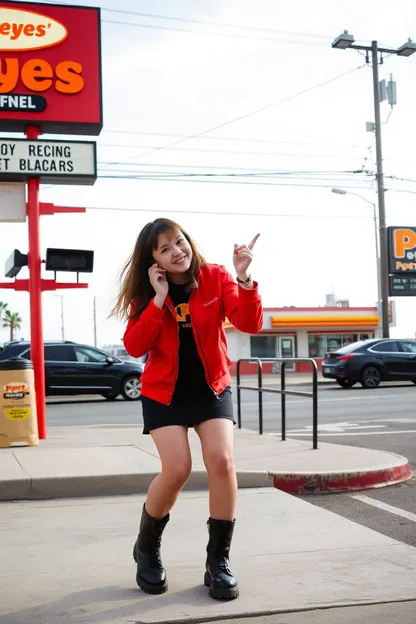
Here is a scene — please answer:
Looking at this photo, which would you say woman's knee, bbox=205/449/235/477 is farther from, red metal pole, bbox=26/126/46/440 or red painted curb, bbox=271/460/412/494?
red metal pole, bbox=26/126/46/440

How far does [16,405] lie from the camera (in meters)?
9.50

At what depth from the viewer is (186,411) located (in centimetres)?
390

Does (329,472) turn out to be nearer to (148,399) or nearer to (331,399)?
(148,399)

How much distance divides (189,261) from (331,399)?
15.3m

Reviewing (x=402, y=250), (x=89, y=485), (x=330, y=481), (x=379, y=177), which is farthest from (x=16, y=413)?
(x=402, y=250)

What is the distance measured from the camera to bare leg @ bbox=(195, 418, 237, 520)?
3834mm

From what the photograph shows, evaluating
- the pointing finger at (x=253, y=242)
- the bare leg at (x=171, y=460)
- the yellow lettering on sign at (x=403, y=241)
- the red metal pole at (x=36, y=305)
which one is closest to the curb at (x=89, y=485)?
the bare leg at (x=171, y=460)

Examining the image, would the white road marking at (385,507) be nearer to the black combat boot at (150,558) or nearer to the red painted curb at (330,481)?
the red painted curb at (330,481)

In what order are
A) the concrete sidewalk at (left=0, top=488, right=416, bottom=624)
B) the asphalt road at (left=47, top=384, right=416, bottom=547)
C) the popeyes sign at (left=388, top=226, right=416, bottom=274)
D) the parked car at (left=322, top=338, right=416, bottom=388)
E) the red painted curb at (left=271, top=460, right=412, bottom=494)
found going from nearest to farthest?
the concrete sidewalk at (left=0, top=488, right=416, bottom=624)
the asphalt road at (left=47, top=384, right=416, bottom=547)
the red painted curb at (left=271, top=460, right=412, bottom=494)
the parked car at (left=322, top=338, right=416, bottom=388)
the popeyes sign at (left=388, top=226, right=416, bottom=274)

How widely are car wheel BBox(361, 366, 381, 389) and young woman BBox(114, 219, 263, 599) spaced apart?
65.9ft

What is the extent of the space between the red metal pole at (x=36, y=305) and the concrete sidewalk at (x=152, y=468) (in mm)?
1111

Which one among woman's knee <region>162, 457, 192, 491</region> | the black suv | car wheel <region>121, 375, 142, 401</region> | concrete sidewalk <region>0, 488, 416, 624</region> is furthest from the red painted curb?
car wheel <region>121, 375, 142, 401</region>

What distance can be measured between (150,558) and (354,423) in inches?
377

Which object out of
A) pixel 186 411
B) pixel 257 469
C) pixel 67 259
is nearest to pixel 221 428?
pixel 186 411
